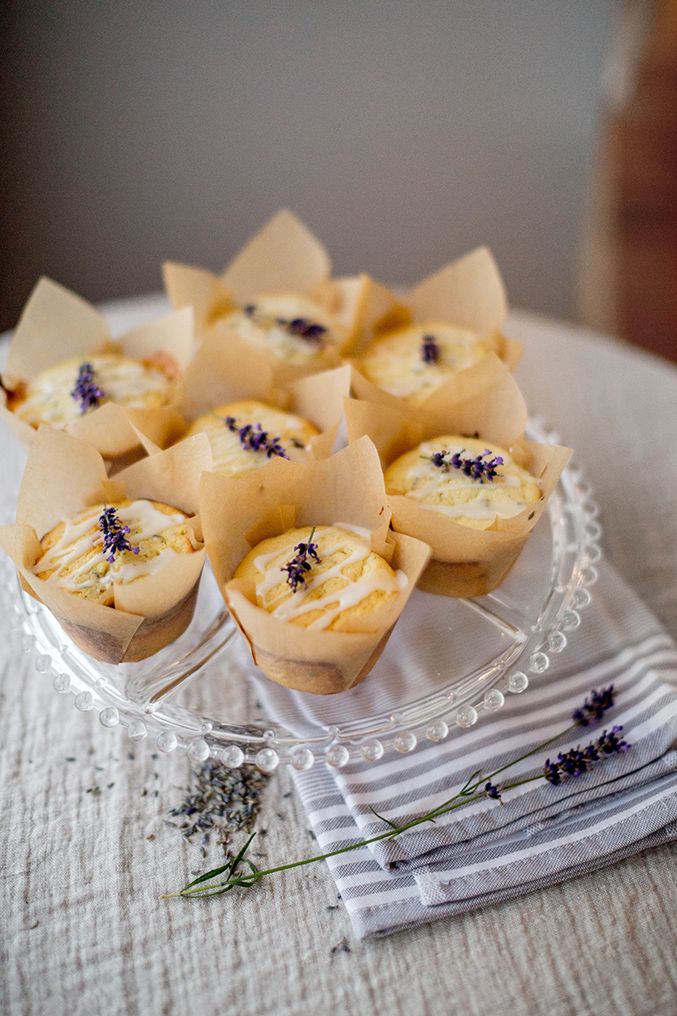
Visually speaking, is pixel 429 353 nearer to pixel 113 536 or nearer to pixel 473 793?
pixel 113 536

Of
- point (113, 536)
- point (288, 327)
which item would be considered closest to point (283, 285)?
point (288, 327)

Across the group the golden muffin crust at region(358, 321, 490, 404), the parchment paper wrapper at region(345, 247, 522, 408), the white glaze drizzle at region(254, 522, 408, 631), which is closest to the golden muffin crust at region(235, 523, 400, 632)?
the white glaze drizzle at region(254, 522, 408, 631)

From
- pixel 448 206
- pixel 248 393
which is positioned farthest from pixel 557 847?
pixel 448 206

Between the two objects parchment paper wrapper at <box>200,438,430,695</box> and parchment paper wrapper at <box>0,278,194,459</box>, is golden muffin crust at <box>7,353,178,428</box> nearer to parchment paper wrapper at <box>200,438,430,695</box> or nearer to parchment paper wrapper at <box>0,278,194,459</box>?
parchment paper wrapper at <box>0,278,194,459</box>

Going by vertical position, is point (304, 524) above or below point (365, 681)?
above

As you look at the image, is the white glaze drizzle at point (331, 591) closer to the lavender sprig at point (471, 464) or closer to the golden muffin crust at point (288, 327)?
the lavender sprig at point (471, 464)
